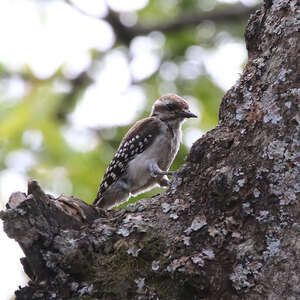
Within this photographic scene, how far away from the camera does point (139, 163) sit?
637 cm

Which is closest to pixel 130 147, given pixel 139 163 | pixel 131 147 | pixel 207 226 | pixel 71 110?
pixel 131 147

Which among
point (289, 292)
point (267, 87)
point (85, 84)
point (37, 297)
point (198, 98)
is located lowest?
point (289, 292)

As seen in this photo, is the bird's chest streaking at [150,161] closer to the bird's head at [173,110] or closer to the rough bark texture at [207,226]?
the bird's head at [173,110]

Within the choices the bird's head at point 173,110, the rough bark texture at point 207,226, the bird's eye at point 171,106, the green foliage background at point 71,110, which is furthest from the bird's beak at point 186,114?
the rough bark texture at point 207,226

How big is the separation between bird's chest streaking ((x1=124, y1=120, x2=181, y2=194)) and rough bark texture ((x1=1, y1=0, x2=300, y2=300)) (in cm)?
230

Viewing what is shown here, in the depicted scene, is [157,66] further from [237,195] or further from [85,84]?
[237,195]

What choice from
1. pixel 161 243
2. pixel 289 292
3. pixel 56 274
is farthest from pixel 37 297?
pixel 289 292

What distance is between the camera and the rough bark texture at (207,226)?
137 inches

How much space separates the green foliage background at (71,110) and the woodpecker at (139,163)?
1.38ft

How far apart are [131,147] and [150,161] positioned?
26 cm

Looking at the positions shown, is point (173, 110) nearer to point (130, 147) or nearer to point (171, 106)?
point (171, 106)

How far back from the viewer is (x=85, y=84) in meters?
8.30

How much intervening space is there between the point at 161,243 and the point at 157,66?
16.3ft

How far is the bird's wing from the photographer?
250 inches
